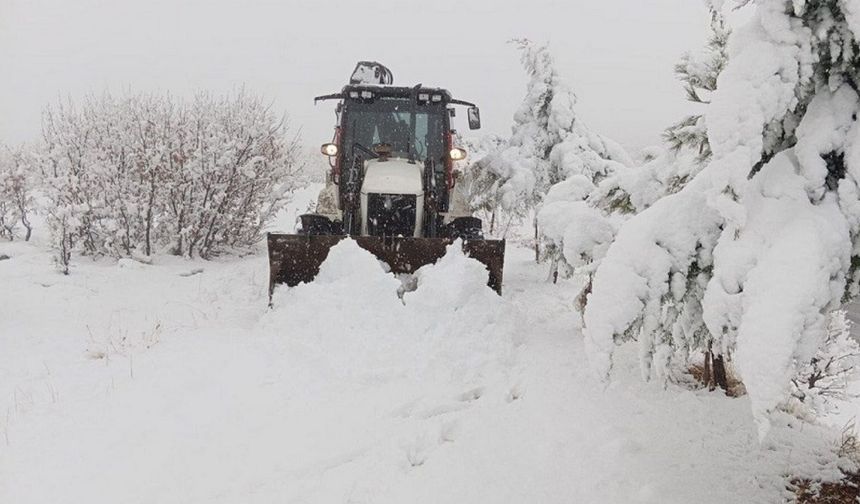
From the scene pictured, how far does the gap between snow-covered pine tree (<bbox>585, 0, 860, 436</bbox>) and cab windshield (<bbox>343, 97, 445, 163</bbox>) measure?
549cm

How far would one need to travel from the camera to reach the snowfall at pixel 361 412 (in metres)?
3.29

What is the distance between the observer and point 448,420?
408cm

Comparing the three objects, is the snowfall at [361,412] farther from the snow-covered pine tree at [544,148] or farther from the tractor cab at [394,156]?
the snow-covered pine tree at [544,148]

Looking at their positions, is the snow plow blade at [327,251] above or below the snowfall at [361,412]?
above

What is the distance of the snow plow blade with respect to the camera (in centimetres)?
641

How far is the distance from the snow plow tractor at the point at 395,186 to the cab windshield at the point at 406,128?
0.01 m

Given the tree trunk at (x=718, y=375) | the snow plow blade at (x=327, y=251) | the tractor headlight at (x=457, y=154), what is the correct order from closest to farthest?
the tree trunk at (x=718, y=375)
the snow plow blade at (x=327, y=251)
the tractor headlight at (x=457, y=154)

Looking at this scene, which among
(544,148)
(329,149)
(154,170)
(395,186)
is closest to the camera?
(395,186)

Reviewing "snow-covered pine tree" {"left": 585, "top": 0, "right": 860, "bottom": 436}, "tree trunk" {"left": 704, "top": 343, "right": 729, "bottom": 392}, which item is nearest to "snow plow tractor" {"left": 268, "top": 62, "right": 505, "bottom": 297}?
"tree trunk" {"left": 704, "top": 343, "right": 729, "bottom": 392}

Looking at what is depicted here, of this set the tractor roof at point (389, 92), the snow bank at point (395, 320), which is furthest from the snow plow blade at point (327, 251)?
the tractor roof at point (389, 92)

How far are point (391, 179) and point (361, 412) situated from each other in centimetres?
379

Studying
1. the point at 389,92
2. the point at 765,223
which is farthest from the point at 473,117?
the point at 765,223

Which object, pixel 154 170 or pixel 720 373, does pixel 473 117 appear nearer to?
pixel 720 373

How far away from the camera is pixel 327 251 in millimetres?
6438
